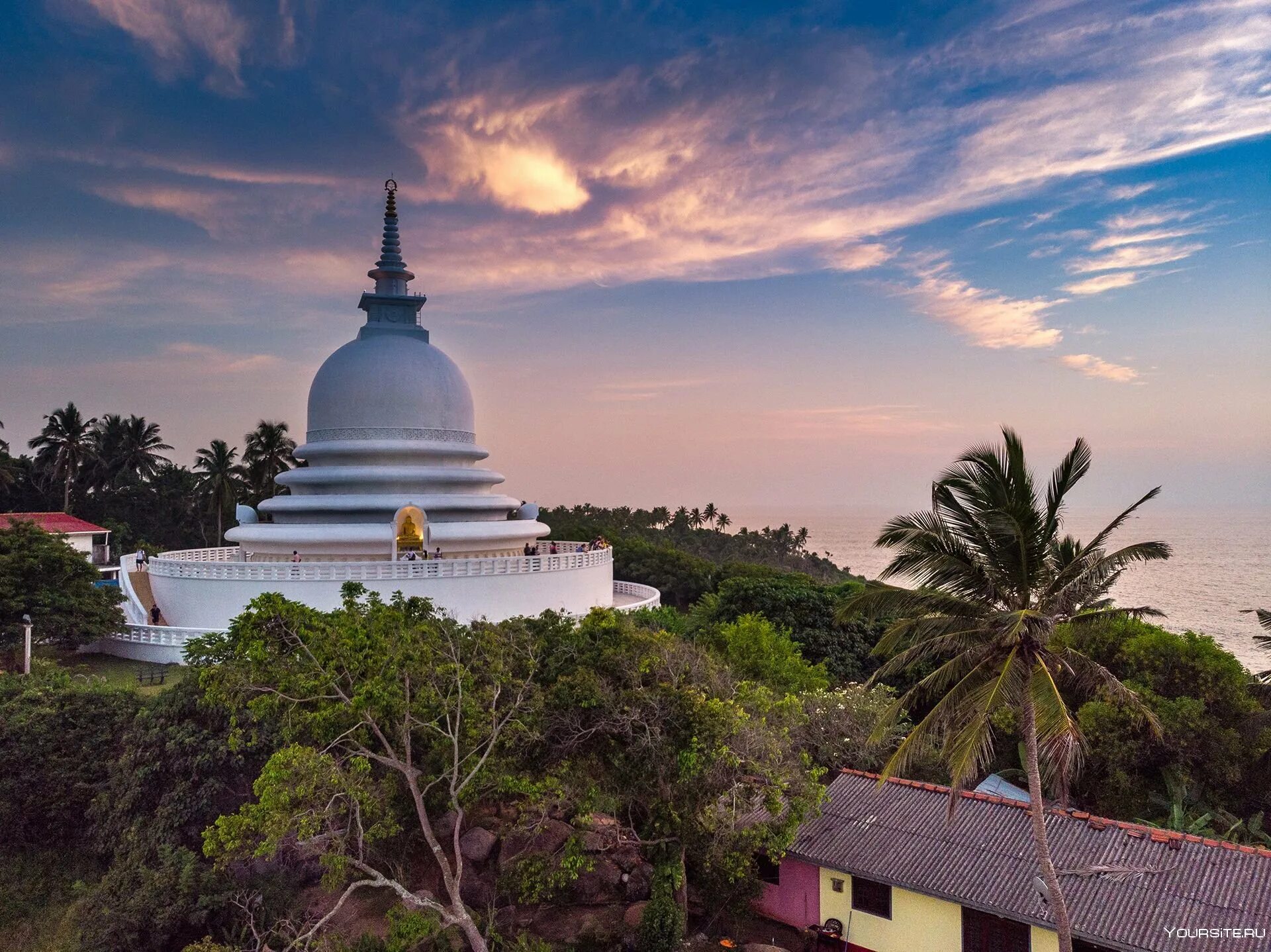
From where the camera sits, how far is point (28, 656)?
79.4 feet

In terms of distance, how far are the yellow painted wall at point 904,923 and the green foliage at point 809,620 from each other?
13.1 metres

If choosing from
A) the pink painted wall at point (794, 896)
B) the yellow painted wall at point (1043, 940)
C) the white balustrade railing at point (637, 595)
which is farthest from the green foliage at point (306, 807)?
the white balustrade railing at point (637, 595)

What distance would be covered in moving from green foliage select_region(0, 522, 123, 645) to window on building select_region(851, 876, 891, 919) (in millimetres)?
25159

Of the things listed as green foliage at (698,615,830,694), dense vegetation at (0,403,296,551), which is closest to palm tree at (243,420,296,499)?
dense vegetation at (0,403,296,551)

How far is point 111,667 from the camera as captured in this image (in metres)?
26.4

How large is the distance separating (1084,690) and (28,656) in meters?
29.1

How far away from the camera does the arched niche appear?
31094 millimetres

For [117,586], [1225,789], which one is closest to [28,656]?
[117,586]

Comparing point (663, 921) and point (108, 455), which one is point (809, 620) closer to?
point (663, 921)

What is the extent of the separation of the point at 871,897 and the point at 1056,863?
4027 mm

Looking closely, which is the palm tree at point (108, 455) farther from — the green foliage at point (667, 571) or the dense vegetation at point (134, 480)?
the green foliage at point (667, 571)

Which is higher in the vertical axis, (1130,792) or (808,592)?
(808,592)

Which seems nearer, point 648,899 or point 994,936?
point 994,936

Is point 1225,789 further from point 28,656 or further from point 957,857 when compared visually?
point 28,656
